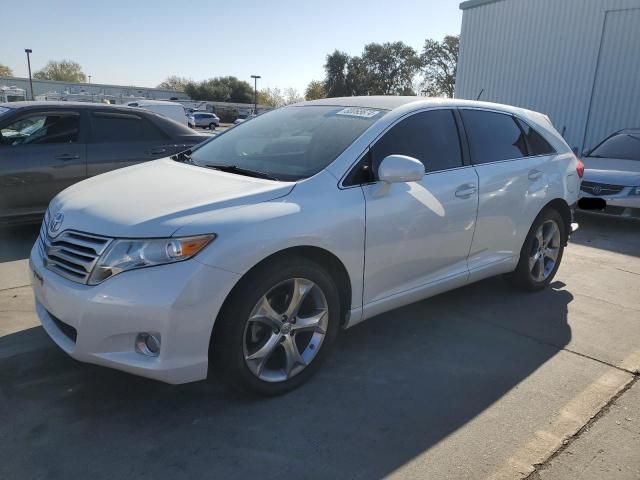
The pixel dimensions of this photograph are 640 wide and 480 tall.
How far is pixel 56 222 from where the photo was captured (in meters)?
2.84

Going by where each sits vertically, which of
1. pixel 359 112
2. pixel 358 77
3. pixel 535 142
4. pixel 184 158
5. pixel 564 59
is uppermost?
pixel 358 77

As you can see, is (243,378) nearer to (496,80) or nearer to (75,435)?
(75,435)

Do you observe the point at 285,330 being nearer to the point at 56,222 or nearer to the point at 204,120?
the point at 56,222

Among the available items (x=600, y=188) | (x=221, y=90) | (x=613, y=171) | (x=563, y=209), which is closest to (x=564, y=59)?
(x=613, y=171)

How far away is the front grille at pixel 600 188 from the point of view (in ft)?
24.9

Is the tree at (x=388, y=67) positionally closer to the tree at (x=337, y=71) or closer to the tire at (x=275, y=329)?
the tree at (x=337, y=71)

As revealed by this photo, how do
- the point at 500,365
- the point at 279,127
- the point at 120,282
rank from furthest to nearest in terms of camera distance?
the point at 279,127, the point at 500,365, the point at 120,282

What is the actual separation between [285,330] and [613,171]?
277 inches

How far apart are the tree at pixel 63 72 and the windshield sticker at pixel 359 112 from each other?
9950cm

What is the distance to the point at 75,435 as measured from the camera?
2498 mm

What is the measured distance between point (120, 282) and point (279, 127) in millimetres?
1861

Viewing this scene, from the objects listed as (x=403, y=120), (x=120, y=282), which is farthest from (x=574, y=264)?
(x=120, y=282)

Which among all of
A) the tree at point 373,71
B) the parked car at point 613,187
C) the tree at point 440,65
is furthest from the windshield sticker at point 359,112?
the tree at point 373,71

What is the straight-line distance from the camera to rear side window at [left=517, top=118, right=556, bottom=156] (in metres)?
4.50
